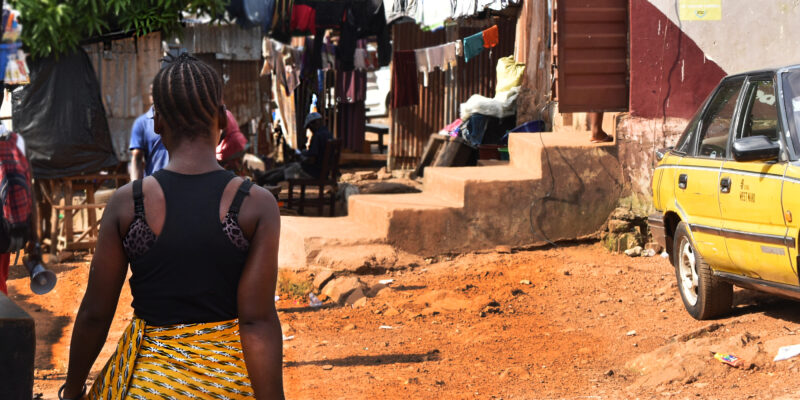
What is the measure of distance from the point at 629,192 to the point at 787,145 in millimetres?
4420

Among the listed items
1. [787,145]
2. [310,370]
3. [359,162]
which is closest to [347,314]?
[310,370]

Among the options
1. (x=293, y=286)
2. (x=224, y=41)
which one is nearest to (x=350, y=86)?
(x=224, y=41)

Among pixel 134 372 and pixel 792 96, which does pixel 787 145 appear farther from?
pixel 134 372

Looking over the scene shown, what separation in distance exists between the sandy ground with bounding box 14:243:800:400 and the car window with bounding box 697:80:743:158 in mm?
1196

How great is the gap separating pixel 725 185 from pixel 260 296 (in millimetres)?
4187

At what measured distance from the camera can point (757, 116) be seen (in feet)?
19.4

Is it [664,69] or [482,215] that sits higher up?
[664,69]

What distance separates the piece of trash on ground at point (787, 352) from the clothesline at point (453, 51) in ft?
29.3

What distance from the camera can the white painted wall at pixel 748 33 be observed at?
8953 millimetres

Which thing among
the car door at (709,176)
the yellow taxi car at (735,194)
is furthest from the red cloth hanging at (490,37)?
the car door at (709,176)

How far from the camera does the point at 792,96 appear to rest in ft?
18.0

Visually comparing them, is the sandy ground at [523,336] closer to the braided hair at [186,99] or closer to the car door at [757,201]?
the car door at [757,201]

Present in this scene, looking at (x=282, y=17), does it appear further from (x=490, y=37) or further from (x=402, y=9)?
(x=490, y=37)

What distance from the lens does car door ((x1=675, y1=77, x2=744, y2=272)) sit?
5.98m
